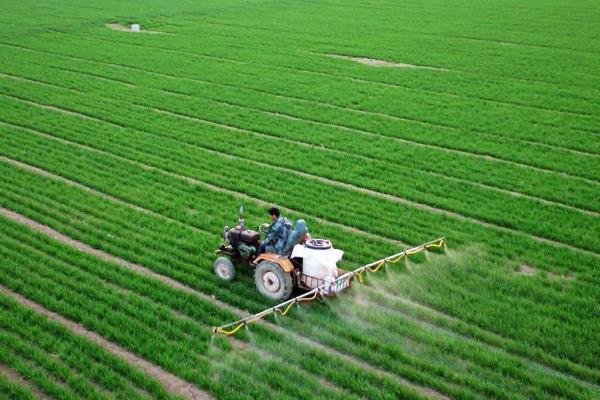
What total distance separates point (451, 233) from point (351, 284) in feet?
11.2

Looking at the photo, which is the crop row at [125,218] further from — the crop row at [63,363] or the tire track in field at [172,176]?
the crop row at [63,363]

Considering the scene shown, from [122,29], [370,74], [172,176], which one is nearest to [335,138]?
[172,176]

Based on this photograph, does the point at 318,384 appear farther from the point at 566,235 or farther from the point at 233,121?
the point at 233,121

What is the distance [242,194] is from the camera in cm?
1589

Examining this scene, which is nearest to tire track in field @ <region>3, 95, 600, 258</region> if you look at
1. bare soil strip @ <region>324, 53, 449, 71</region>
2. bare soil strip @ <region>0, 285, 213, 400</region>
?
bare soil strip @ <region>0, 285, 213, 400</region>

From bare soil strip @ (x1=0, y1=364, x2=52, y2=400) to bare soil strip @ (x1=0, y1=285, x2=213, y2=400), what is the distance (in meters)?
1.16

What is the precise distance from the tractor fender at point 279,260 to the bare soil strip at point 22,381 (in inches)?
155

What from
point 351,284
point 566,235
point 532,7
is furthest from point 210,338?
point 532,7

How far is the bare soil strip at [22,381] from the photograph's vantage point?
881 cm

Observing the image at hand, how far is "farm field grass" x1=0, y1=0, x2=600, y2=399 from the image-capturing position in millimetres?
9469

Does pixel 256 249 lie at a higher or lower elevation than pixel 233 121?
lower

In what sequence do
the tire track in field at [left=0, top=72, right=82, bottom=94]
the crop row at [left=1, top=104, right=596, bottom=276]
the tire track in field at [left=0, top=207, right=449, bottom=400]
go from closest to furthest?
the tire track in field at [left=0, top=207, right=449, bottom=400] < the crop row at [left=1, top=104, right=596, bottom=276] < the tire track in field at [left=0, top=72, right=82, bottom=94]

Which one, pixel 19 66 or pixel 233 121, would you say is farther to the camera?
pixel 19 66

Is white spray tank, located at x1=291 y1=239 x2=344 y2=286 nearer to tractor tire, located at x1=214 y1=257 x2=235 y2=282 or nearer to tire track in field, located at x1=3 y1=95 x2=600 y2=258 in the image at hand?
tractor tire, located at x1=214 y1=257 x2=235 y2=282
